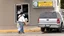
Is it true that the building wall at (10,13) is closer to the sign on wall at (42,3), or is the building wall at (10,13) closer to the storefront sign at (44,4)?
the sign on wall at (42,3)

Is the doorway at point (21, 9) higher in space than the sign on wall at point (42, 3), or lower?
lower

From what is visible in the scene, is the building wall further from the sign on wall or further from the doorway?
the sign on wall

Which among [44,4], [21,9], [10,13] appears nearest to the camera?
[44,4]

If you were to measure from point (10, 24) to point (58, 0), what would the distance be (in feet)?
19.8

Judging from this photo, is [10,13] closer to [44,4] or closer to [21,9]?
[21,9]

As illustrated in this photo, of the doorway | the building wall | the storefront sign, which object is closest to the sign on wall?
the storefront sign

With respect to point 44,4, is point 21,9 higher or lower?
lower

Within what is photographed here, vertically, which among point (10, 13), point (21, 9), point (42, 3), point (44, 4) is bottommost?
point (10, 13)

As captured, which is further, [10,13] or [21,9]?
[21,9]

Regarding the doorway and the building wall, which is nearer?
the building wall

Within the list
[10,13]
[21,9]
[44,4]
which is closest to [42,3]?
[44,4]

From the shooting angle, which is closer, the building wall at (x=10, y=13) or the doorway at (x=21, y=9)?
the building wall at (x=10, y=13)

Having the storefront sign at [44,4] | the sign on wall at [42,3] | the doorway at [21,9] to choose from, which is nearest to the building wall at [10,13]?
the doorway at [21,9]

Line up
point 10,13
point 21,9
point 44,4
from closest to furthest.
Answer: point 44,4, point 10,13, point 21,9
